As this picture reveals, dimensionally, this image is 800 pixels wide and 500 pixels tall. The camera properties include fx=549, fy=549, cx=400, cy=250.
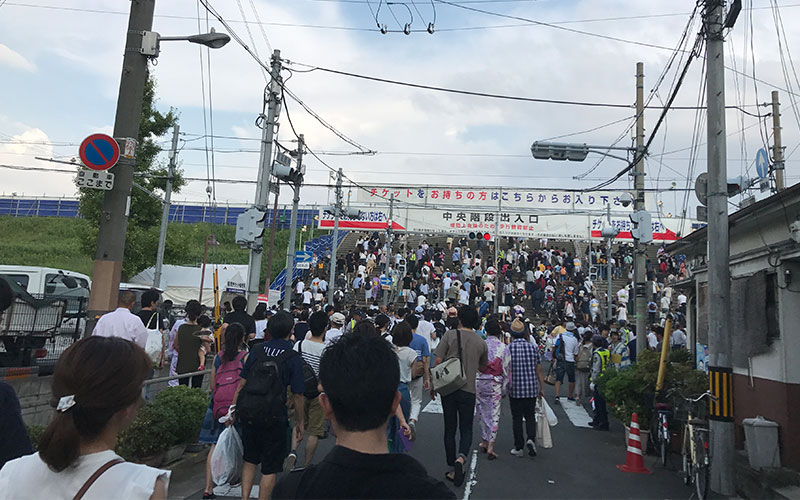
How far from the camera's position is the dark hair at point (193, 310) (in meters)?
8.09

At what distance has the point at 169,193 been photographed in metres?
21.3

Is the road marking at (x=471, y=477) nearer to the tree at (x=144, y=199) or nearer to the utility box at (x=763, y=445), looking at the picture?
the utility box at (x=763, y=445)

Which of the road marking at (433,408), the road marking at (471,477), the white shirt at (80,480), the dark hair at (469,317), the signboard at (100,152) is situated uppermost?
the signboard at (100,152)

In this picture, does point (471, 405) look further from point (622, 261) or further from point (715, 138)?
point (622, 261)

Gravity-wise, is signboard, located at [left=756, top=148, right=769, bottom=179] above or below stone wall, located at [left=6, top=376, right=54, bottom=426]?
above

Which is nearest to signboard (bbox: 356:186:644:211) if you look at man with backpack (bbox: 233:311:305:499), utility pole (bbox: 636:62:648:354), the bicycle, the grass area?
the grass area

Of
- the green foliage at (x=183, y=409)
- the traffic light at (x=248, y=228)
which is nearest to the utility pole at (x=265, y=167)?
the traffic light at (x=248, y=228)

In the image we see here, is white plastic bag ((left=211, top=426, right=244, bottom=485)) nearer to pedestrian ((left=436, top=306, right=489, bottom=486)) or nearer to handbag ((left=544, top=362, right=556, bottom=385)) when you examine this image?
pedestrian ((left=436, top=306, right=489, bottom=486))

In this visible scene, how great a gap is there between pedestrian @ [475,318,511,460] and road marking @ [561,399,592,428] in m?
3.55

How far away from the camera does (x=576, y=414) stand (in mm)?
11555

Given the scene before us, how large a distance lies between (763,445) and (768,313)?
186 cm

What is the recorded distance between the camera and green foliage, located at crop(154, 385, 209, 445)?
6.76 m

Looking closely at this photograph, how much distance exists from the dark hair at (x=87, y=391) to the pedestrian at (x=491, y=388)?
604 cm

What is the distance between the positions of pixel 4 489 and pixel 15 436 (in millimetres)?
537
